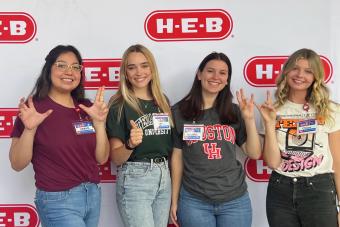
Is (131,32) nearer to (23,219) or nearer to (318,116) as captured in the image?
(318,116)

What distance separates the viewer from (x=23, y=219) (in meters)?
2.54

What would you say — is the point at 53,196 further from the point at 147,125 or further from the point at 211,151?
the point at 211,151

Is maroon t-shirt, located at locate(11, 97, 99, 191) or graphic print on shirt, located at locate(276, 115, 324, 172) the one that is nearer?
maroon t-shirt, located at locate(11, 97, 99, 191)

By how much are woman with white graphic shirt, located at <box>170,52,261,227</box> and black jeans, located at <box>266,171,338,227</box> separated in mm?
176

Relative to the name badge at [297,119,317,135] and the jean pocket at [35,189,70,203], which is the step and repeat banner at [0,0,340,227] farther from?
the jean pocket at [35,189,70,203]

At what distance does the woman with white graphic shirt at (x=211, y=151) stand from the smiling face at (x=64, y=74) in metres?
0.61

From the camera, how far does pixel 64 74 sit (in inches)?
75.7

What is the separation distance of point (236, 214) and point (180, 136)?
531mm

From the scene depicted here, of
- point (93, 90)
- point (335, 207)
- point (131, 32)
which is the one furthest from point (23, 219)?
point (335, 207)

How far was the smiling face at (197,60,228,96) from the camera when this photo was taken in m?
2.07

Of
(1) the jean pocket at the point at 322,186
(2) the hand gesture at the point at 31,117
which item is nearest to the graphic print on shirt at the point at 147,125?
(2) the hand gesture at the point at 31,117

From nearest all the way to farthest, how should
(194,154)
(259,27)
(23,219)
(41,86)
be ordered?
(41,86), (194,154), (259,27), (23,219)

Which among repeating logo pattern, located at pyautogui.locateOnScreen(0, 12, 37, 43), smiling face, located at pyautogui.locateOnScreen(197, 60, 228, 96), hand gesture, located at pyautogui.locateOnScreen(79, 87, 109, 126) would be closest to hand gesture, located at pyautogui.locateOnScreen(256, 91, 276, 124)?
smiling face, located at pyautogui.locateOnScreen(197, 60, 228, 96)

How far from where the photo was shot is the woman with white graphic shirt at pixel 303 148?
6.32ft
